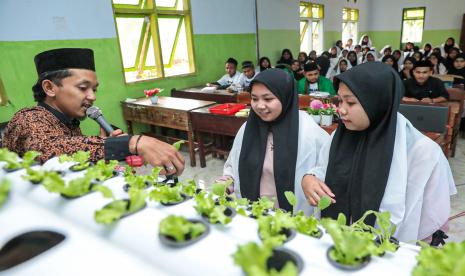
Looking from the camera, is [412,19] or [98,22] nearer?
[98,22]

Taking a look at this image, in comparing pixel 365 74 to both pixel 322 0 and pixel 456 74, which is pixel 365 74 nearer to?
pixel 456 74

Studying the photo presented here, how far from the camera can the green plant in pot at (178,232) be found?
1.70 ft

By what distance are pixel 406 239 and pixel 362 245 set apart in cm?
119

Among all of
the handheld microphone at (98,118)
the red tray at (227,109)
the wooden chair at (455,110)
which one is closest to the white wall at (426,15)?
the wooden chair at (455,110)

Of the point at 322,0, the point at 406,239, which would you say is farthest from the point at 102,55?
the point at 322,0

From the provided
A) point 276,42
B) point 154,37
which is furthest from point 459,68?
point 154,37

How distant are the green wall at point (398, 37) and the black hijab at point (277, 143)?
15.1 m

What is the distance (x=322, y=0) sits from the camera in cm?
1166

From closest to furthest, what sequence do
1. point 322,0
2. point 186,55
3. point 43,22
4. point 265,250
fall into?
point 265,250 < point 43,22 < point 186,55 < point 322,0

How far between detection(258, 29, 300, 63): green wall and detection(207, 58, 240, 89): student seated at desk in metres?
1.99

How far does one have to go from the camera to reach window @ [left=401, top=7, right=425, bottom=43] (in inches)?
559

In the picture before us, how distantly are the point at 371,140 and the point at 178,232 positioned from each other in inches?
49.7

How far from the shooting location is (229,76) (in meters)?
6.84

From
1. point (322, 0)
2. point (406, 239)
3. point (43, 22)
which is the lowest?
point (406, 239)
